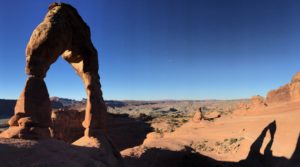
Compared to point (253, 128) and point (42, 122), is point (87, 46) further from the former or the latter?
point (253, 128)

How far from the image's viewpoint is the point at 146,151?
48.5 ft

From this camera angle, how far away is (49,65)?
10.9 m

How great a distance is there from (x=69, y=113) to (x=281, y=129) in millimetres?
19378

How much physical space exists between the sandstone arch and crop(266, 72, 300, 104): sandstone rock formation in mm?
21428

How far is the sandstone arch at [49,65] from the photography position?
9.62 meters

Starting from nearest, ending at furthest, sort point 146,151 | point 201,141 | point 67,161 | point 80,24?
1. point 67,161
2. point 80,24
3. point 146,151
4. point 201,141

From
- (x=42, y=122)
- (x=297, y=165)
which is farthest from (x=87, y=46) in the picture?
(x=297, y=165)

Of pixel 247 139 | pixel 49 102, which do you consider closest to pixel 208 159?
pixel 247 139

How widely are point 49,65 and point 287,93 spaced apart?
2687cm

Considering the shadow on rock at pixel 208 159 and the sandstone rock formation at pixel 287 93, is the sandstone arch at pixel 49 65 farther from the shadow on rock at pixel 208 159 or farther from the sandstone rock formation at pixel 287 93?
the sandstone rock formation at pixel 287 93


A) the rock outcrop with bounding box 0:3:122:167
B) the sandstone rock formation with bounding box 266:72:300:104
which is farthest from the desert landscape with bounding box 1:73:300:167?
the rock outcrop with bounding box 0:3:122:167

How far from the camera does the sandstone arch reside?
31.6 feet

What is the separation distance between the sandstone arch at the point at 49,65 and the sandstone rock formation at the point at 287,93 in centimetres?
2143

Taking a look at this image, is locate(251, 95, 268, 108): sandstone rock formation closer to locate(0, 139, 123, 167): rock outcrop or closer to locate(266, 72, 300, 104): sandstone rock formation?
locate(266, 72, 300, 104): sandstone rock formation
